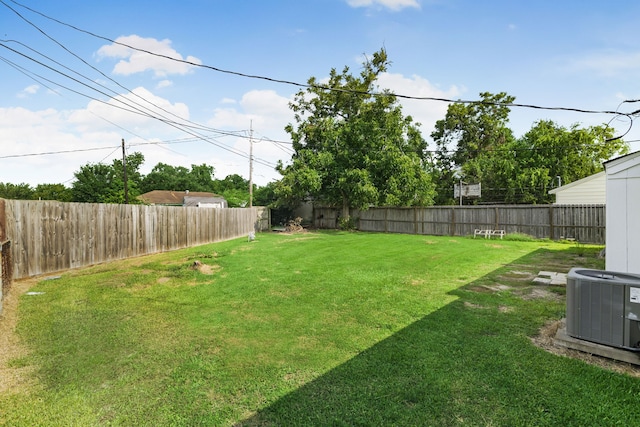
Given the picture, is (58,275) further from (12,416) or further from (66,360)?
(12,416)

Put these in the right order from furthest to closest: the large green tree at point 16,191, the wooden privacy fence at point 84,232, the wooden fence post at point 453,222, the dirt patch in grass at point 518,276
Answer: the large green tree at point 16,191 → the wooden fence post at point 453,222 → the wooden privacy fence at point 84,232 → the dirt patch in grass at point 518,276

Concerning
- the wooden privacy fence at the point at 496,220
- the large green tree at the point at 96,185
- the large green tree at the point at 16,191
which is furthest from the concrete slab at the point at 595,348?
the large green tree at the point at 16,191

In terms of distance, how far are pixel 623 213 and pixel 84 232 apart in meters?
11.3

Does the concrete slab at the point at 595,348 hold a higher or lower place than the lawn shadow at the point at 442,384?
higher

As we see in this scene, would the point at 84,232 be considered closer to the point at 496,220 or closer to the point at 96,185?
the point at 496,220

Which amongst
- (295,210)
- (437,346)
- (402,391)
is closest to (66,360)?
(402,391)

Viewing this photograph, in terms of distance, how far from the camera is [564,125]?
26.6m

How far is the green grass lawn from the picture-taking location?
7.74 feet

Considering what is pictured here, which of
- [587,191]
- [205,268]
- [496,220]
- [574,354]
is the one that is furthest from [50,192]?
[587,191]

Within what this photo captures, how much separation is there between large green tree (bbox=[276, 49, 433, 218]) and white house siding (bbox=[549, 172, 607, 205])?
7229 millimetres

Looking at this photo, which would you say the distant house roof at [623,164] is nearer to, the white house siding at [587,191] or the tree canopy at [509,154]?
the white house siding at [587,191]

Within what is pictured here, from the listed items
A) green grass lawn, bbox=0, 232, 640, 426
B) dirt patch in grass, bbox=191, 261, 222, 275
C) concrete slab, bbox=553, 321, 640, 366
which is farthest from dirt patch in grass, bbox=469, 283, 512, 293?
dirt patch in grass, bbox=191, 261, 222, 275

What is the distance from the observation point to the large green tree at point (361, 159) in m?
18.4

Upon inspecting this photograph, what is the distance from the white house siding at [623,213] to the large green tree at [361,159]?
13060 millimetres
